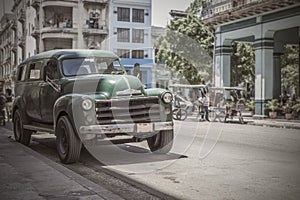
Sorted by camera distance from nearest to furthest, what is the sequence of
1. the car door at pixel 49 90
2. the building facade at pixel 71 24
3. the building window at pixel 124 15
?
the car door at pixel 49 90
the building facade at pixel 71 24
the building window at pixel 124 15

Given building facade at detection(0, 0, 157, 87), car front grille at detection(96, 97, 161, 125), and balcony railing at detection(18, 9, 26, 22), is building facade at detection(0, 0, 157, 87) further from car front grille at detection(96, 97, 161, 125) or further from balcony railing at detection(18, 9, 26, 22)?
car front grille at detection(96, 97, 161, 125)

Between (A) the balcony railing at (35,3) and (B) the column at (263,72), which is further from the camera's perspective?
(A) the balcony railing at (35,3)

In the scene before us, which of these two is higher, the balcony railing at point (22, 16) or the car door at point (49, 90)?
the balcony railing at point (22, 16)

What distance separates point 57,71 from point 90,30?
3029 centimetres

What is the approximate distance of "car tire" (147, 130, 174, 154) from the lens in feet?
31.1

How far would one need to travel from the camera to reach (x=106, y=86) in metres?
8.82

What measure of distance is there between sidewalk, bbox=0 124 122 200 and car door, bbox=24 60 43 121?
5.43 feet

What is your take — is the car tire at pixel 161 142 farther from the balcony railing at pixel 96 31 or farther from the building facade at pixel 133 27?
the balcony railing at pixel 96 31

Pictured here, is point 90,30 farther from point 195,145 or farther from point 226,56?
point 195,145

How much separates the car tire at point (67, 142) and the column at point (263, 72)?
17368mm

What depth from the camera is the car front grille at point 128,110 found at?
8.41 metres

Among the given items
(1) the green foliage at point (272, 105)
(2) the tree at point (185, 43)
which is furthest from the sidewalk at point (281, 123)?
(2) the tree at point (185, 43)

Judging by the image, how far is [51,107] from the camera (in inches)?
380

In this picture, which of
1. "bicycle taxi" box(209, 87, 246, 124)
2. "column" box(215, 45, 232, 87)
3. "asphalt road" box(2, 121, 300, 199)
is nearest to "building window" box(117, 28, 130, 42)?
"column" box(215, 45, 232, 87)
